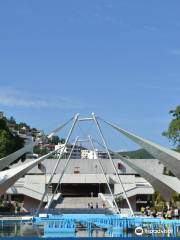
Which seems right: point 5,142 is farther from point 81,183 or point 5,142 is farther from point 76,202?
point 81,183

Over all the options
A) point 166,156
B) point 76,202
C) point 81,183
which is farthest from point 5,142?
point 166,156

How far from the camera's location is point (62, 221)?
89.6ft

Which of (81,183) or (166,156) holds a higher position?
(81,183)

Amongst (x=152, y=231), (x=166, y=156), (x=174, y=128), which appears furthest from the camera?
(x=174, y=128)

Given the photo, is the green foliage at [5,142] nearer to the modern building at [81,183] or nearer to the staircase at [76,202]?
the modern building at [81,183]

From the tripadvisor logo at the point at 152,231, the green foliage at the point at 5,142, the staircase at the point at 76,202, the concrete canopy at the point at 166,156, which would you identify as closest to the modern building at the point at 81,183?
the staircase at the point at 76,202

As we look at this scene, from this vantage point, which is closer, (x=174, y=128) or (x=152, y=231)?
(x=152, y=231)

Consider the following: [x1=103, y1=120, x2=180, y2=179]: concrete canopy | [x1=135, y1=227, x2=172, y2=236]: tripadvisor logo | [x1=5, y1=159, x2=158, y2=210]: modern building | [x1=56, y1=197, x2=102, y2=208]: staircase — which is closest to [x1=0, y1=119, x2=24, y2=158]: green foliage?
[x1=5, y1=159, x2=158, y2=210]: modern building

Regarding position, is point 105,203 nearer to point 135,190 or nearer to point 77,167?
point 135,190

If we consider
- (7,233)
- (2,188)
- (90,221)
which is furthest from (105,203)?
(7,233)

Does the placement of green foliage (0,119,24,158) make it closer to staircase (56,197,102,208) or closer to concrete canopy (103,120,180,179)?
staircase (56,197,102,208)

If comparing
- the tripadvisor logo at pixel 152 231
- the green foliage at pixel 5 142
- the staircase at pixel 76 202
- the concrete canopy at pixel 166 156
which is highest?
the green foliage at pixel 5 142

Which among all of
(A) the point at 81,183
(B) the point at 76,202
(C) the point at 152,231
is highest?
(A) the point at 81,183

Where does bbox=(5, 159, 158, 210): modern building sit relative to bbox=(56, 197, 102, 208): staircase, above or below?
above
